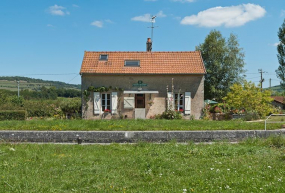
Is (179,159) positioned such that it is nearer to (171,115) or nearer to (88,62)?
(171,115)

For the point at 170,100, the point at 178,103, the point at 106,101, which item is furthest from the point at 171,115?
the point at 106,101

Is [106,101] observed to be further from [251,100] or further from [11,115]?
[251,100]

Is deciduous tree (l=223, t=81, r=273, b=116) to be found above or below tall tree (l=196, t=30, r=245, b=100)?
below

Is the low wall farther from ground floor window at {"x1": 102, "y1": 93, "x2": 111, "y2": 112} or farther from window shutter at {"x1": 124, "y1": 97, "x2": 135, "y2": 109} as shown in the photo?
ground floor window at {"x1": 102, "y1": 93, "x2": 111, "y2": 112}

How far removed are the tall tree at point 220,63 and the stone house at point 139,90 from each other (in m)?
13.3

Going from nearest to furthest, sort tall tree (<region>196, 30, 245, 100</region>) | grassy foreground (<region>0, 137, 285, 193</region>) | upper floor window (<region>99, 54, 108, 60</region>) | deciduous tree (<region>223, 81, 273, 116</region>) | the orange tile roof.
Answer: grassy foreground (<region>0, 137, 285, 193</region>) < deciduous tree (<region>223, 81, 273, 116</region>) < the orange tile roof < upper floor window (<region>99, 54, 108, 60</region>) < tall tree (<region>196, 30, 245, 100</region>)

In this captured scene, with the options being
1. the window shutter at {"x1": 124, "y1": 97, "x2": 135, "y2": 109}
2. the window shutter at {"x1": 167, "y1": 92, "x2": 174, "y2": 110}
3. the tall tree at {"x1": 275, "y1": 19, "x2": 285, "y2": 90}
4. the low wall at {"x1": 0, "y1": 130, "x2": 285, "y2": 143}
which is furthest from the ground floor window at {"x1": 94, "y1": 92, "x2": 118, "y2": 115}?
the tall tree at {"x1": 275, "y1": 19, "x2": 285, "y2": 90}

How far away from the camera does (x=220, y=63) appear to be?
109ft

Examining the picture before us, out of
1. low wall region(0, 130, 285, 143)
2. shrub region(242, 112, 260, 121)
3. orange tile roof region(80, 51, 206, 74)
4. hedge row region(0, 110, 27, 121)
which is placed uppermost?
orange tile roof region(80, 51, 206, 74)

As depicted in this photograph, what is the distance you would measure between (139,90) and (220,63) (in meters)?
16.3

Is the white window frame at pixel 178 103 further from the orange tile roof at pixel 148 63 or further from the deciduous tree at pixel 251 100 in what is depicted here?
the deciduous tree at pixel 251 100

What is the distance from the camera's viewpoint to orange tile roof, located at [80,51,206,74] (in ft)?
66.0

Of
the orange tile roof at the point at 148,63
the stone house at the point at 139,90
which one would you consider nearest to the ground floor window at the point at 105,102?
the stone house at the point at 139,90

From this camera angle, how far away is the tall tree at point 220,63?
1297 inches
